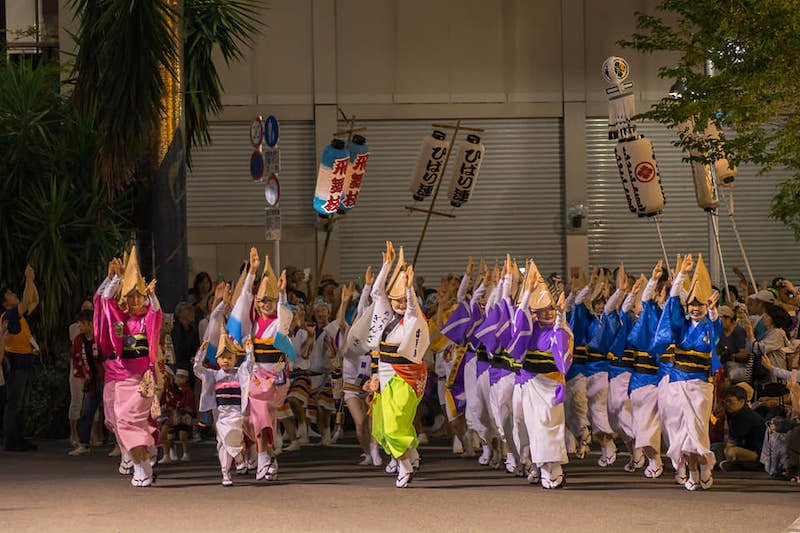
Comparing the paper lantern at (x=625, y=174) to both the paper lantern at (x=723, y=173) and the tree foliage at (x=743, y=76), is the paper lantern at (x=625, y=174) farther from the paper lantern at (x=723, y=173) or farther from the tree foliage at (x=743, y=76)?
the tree foliage at (x=743, y=76)

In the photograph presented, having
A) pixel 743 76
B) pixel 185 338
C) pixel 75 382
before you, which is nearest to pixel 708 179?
pixel 743 76

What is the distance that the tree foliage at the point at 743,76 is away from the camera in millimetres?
15484

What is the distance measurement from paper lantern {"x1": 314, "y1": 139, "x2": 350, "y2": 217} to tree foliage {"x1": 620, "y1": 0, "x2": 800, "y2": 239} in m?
5.24

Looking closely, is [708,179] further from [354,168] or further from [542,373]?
[542,373]

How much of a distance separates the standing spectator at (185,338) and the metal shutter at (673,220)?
38.5 ft

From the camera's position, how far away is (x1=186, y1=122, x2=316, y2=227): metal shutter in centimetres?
2630

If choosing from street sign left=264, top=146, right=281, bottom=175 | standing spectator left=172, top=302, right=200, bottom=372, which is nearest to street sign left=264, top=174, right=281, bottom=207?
street sign left=264, top=146, right=281, bottom=175

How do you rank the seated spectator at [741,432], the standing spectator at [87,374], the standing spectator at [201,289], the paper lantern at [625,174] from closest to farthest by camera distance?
the seated spectator at [741,432] < the standing spectator at [87,374] < the standing spectator at [201,289] < the paper lantern at [625,174]

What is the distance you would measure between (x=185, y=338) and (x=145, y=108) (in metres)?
3.33

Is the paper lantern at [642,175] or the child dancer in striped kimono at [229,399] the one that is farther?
the paper lantern at [642,175]

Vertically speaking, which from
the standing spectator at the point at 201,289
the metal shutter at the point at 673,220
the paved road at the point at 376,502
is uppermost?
the metal shutter at the point at 673,220

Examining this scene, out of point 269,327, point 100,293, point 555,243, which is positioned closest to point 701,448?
point 269,327

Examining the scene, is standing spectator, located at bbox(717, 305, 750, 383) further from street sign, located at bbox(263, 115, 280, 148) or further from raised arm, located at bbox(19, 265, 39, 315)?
raised arm, located at bbox(19, 265, 39, 315)

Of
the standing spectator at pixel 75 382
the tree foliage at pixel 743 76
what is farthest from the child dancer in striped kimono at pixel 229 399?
the tree foliage at pixel 743 76
